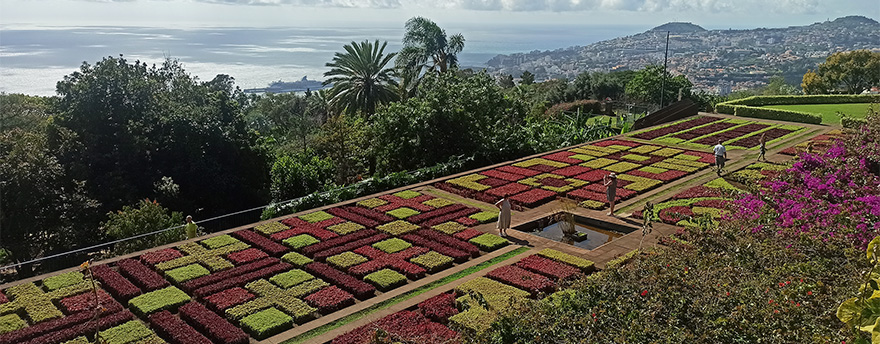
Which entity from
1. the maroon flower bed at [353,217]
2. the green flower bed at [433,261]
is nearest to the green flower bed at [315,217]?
the maroon flower bed at [353,217]

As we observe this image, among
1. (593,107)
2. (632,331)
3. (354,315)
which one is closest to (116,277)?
(354,315)

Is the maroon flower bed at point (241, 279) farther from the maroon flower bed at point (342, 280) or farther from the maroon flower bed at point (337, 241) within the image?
the maroon flower bed at point (337, 241)

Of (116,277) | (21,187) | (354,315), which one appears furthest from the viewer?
(21,187)

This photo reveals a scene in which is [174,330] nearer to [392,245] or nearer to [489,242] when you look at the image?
[392,245]

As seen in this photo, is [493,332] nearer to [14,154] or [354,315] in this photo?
[354,315]

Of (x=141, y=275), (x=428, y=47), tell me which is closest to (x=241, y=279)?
(x=141, y=275)

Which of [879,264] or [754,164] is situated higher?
[879,264]

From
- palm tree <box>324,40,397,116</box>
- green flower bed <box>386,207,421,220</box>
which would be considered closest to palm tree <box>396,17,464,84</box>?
palm tree <box>324,40,397,116</box>

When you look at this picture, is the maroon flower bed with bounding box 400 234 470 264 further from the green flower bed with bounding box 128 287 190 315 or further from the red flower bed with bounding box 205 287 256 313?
the green flower bed with bounding box 128 287 190 315
